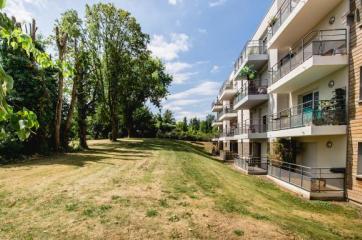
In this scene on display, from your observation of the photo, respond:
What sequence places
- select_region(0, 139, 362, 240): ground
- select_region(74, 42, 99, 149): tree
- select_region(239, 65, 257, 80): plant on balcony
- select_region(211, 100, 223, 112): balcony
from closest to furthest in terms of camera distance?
select_region(0, 139, 362, 240): ground → select_region(239, 65, 257, 80): plant on balcony → select_region(74, 42, 99, 149): tree → select_region(211, 100, 223, 112): balcony

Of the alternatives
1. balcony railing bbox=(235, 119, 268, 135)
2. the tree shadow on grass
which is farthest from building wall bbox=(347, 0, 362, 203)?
the tree shadow on grass

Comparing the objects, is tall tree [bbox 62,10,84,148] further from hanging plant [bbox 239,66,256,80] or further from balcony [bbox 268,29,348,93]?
balcony [bbox 268,29,348,93]

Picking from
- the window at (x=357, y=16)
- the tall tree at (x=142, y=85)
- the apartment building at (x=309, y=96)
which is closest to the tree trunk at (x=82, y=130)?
the tall tree at (x=142, y=85)

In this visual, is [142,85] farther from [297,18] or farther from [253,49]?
[297,18]

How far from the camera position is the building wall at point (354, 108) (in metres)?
12.4

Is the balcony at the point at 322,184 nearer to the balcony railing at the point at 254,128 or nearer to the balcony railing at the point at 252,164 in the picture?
the balcony railing at the point at 252,164

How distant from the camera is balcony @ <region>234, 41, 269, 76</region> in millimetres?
24500

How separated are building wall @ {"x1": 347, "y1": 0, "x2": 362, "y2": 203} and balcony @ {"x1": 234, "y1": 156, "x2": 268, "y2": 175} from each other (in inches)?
368

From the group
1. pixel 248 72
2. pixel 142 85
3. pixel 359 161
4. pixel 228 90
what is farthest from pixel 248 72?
pixel 142 85

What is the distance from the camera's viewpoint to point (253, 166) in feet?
79.2

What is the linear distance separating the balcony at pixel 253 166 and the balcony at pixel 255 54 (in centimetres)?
802

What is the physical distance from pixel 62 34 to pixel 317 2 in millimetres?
20750

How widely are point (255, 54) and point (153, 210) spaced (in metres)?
18.6

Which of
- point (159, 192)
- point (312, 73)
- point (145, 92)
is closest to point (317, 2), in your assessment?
point (312, 73)
